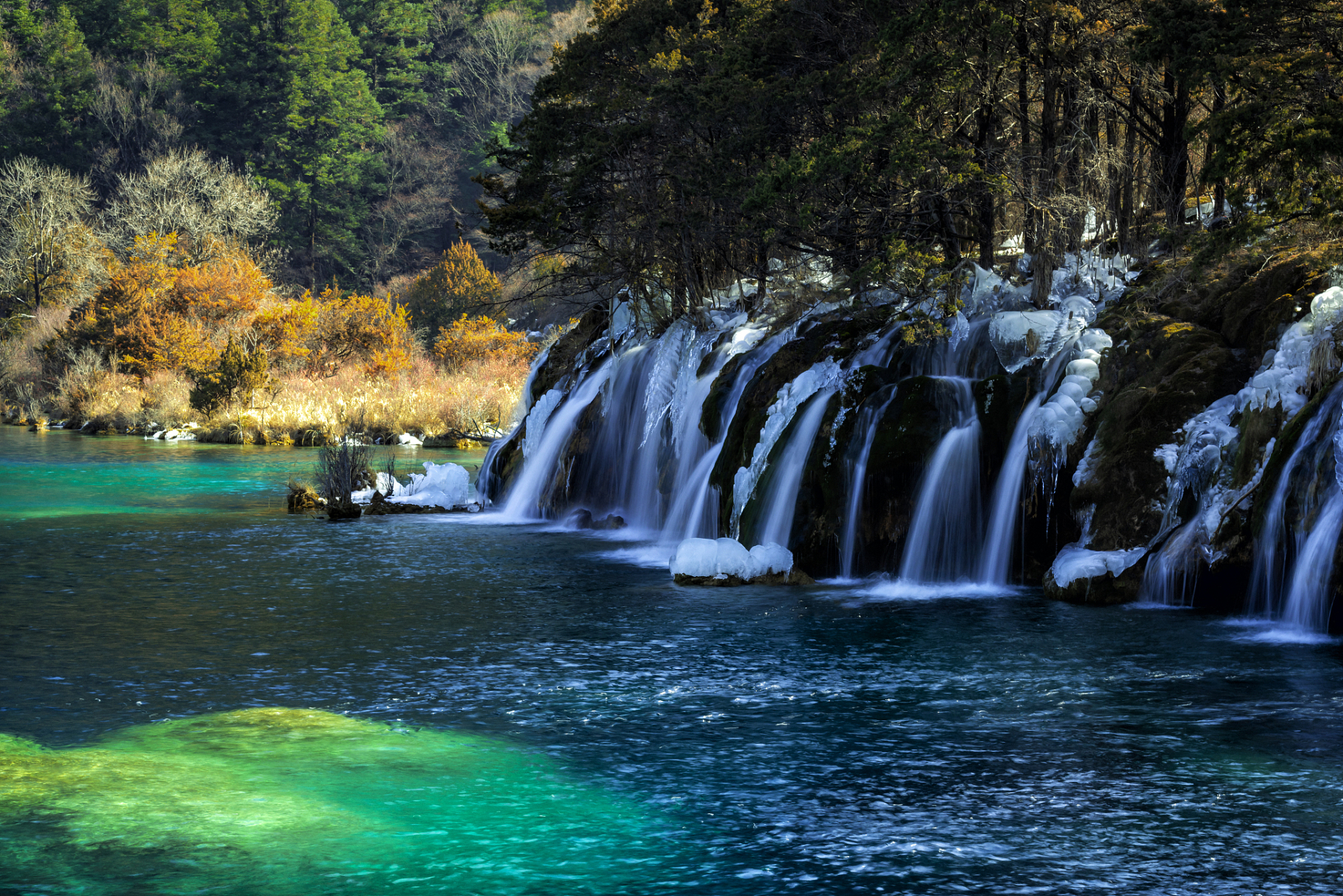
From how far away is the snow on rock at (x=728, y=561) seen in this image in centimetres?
1416

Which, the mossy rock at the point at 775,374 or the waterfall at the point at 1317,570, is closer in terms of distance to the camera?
the waterfall at the point at 1317,570

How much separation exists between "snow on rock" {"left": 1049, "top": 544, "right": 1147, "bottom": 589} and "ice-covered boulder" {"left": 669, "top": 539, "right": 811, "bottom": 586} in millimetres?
2552

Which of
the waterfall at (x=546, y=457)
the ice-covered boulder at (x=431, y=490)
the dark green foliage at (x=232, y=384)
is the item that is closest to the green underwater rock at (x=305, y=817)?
the waterfall at (x=546, y=457)

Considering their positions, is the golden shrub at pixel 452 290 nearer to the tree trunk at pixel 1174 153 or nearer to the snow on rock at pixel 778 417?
the tree trunk at pixel 1174 153

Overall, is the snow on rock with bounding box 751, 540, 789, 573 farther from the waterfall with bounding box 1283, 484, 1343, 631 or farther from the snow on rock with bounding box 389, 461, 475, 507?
the snow on rock with bounding box 389, 461, 475, 507

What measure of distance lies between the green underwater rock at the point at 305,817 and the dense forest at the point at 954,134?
793 centimetres

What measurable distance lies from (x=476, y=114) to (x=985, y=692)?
7140cm

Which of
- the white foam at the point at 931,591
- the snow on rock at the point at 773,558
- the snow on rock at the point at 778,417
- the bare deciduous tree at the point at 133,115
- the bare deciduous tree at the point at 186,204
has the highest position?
the bare deciduous tree at the point at 133,115

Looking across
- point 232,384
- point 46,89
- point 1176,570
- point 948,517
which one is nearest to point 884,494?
point 948,517

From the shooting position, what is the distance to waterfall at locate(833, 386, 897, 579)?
571 inches

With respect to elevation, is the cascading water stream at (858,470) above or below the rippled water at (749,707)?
above

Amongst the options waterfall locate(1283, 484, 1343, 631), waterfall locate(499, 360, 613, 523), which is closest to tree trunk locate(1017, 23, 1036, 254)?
waterfall locate(1283, 484, 1343, 631)

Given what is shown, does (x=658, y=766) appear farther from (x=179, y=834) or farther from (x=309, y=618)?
(x=309, y=618)

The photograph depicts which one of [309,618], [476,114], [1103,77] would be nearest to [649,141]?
[1103,77]
